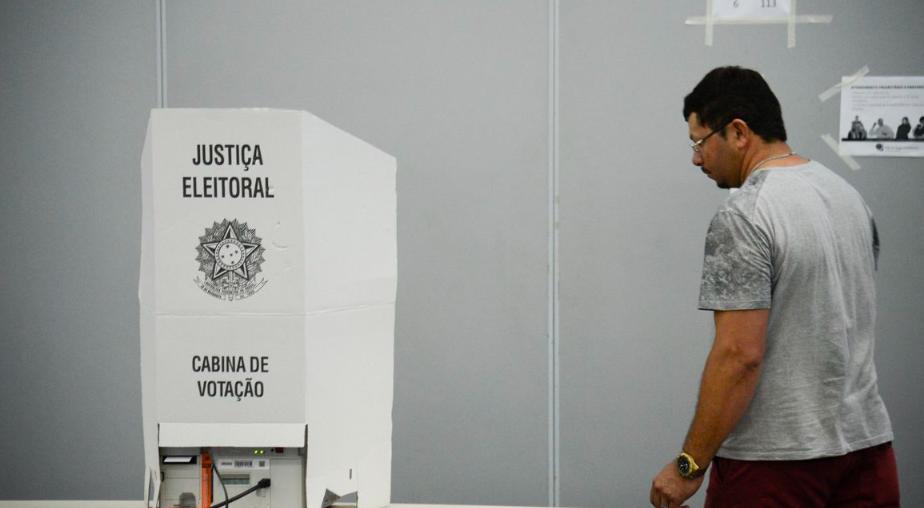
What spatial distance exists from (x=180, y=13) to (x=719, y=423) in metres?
1.98

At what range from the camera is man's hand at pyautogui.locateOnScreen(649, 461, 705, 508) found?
1143 millimetres

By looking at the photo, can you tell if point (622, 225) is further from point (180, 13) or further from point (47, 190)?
point (47, 190)

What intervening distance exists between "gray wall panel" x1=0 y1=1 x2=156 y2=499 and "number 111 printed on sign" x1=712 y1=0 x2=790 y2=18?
6.05 ft

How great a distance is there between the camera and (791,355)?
3.62 feet

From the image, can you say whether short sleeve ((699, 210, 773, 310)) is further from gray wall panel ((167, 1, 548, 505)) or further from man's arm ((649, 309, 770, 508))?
gray wall panel ((167, 1, 548, 505))

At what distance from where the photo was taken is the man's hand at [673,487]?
1.14 meters

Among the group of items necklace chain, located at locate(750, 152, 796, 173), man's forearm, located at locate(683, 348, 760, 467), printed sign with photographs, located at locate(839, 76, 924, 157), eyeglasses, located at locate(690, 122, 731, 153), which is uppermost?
printed sign with photographs, located at locate(839, 76, 924, 157)

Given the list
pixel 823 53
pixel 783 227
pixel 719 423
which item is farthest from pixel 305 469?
pixel 823 53

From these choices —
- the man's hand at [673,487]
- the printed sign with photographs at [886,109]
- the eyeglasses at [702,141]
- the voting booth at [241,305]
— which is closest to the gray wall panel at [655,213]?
the printed sign with photographs at [886,109]

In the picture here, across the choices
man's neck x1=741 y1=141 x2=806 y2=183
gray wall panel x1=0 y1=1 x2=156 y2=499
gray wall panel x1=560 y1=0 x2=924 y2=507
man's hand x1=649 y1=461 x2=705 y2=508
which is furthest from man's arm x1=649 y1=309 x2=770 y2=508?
gray wall panel x1=0 y1=1 x2=156 y2=499

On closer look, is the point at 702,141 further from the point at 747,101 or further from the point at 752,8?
the point at 752,8

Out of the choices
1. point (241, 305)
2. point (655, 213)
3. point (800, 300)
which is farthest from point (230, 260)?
point (655, 213)

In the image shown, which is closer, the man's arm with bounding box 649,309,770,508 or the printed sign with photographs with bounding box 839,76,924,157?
the man's arm with bounding box 649,309,770,508

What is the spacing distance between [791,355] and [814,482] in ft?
0.71
